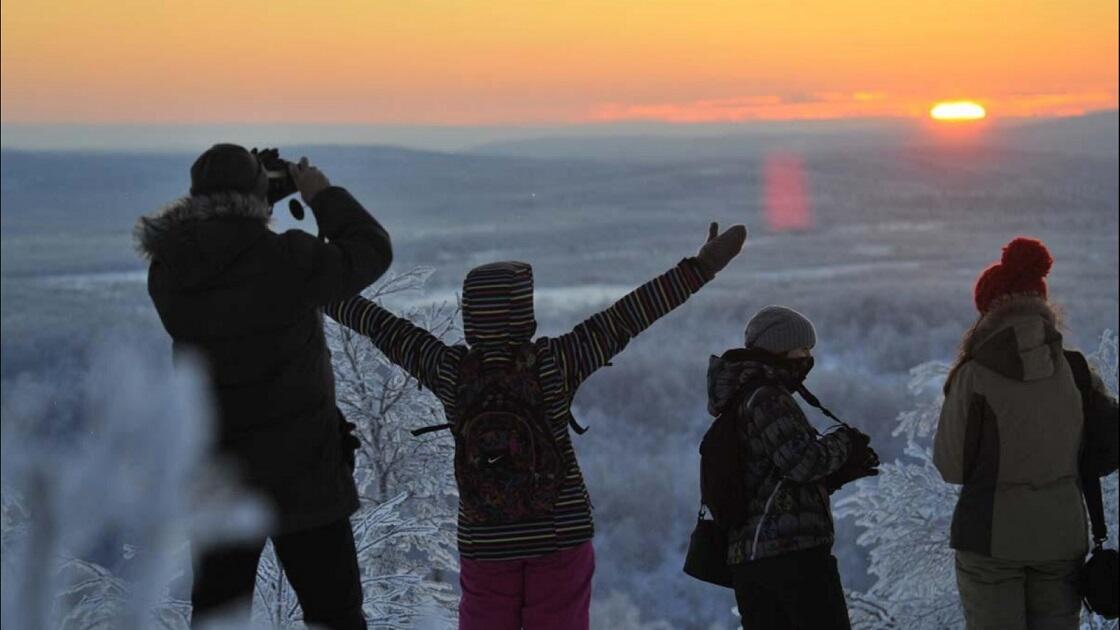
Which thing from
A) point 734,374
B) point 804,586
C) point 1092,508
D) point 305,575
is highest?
point 734,374

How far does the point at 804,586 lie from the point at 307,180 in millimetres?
2188

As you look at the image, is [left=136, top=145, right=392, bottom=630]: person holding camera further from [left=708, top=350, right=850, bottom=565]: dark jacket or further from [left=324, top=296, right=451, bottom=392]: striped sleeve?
[left=708, top=350, right=850, bottom=565]: dark jacket

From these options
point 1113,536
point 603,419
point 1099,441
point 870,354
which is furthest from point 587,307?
point 1099,441

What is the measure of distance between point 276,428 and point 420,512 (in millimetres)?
11740

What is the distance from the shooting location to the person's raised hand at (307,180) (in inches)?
140

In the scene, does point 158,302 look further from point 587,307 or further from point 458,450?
point 587,307

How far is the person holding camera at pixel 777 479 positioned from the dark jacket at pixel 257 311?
1367 millimetres

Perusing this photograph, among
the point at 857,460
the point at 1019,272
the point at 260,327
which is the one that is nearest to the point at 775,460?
the point at 857,460

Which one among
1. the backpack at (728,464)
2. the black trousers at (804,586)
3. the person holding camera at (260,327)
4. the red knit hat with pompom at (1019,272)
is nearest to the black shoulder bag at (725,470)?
the backpack at (728,464)

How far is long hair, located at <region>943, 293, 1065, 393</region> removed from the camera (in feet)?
13.7

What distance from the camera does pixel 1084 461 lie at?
4.21 meters

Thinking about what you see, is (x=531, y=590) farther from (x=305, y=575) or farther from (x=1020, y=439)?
(x=1020, y=439)

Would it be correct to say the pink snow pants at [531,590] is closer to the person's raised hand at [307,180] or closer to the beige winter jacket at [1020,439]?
the person's raised hand at [307,180]

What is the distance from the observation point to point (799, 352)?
3.97 metres
